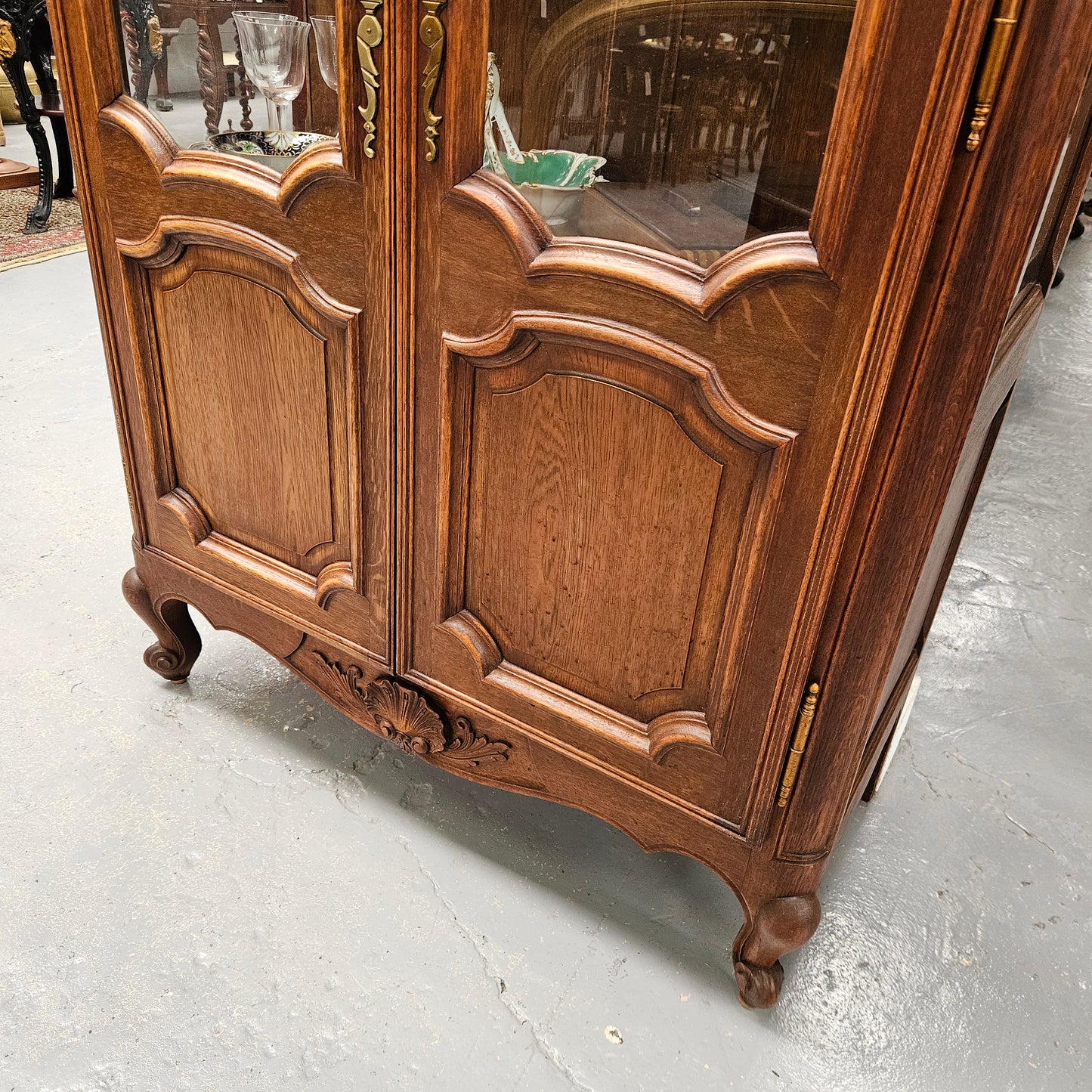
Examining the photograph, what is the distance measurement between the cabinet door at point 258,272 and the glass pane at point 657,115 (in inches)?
5.9

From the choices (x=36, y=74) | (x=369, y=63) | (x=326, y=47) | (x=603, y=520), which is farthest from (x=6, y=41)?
(x=603, y=520)

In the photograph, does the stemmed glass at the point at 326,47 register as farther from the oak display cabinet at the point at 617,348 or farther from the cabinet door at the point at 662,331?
the cabinet door at the point at 662,331

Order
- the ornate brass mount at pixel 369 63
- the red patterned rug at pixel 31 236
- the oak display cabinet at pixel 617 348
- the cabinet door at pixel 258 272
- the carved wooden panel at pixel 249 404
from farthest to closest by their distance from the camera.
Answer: the red patterned rug at pixel 31 236 < the carved wooden panel at pixel 249 404 < the cabinet door at pixel 258 272 < the ornate brass mount at pixel 369 63 < the oak display cabinet at pixel 617 348

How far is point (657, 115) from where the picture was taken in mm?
950

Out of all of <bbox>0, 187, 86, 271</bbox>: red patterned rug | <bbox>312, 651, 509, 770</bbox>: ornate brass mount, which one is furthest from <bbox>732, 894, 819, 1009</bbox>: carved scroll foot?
<bbox>0, 187, 86, 271</bbox>: red patterned rug

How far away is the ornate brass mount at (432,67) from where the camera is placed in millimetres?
851

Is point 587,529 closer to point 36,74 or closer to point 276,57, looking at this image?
point 276,57

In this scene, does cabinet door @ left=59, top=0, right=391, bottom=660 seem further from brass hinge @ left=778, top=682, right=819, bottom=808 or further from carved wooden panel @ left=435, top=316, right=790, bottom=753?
brass hinge @ left=778, top=682, right=819, bottom=808

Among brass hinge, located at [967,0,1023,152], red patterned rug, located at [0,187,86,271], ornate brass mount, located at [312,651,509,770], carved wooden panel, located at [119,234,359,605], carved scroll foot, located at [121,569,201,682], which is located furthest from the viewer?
red patterned rug, located at [0,187,86,271]

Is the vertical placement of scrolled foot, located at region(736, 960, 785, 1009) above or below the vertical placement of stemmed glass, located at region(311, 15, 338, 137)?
below

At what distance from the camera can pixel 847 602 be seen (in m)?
0.91

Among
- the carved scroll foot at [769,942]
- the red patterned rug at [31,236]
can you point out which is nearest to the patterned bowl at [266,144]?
the carved scroll foot at [769,942]

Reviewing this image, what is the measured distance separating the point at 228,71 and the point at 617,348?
2.06 ft

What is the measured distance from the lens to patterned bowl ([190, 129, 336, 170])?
1.03 m
